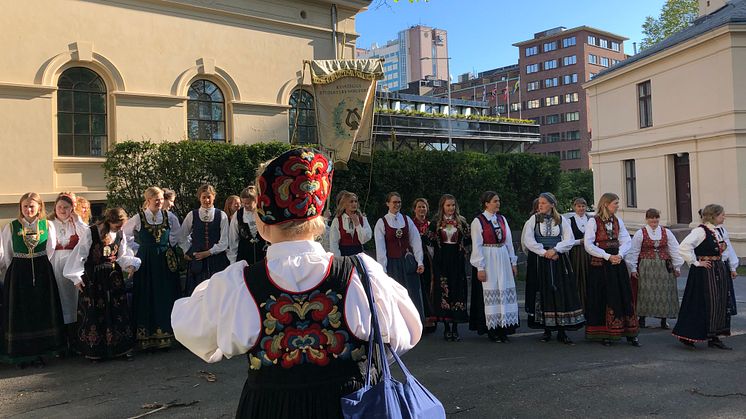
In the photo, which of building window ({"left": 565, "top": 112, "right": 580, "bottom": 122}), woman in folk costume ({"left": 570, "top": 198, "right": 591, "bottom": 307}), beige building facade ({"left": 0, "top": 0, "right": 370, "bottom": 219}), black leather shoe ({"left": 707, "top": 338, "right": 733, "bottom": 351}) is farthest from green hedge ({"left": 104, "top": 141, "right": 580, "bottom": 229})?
building window ({"left": 565, "top": 112, "right": 580, "bottom": 122})

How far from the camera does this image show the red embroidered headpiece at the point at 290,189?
2.34 metres

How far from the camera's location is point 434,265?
820 centimetres

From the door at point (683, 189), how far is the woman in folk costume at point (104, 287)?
22.1 meters

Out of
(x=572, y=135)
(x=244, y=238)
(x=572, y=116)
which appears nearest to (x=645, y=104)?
(x=244, y=238)

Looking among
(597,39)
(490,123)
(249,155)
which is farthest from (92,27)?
(597,39)

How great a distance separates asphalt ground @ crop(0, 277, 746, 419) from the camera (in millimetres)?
5070

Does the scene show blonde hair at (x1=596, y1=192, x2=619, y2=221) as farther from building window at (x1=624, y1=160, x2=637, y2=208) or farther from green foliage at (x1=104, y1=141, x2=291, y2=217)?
building window at (x1=624, y1=160, x2=637, y2=208)

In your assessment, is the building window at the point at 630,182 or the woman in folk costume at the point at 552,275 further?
the building window at the point at 630,182

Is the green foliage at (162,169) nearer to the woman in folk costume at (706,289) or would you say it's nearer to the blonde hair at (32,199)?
the blonde hair at (32,199)

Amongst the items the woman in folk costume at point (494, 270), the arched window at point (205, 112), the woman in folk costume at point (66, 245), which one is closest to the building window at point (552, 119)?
the arched window at point (205, 112)

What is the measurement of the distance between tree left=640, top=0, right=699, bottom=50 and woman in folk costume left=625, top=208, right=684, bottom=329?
111 feet

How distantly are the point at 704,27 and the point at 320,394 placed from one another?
24.4 meters

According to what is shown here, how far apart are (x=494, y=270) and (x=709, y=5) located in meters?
27.2

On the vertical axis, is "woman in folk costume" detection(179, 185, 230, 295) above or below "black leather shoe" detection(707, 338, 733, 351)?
above
